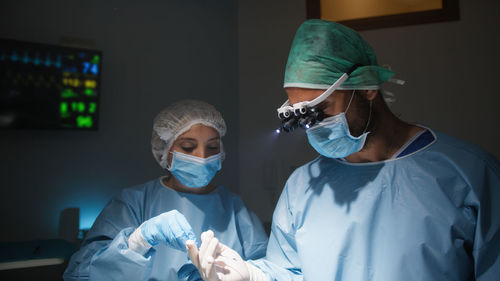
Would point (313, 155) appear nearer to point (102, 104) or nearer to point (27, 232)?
point (102, 104)

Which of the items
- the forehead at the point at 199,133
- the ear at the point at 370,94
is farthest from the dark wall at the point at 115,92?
the ear at the point at 370,94

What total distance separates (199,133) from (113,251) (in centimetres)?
57

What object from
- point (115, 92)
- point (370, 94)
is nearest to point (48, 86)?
point (115, 92)

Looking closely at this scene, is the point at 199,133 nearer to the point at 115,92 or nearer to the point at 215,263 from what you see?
the point at 215,263

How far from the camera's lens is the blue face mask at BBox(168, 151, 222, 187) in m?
1.45

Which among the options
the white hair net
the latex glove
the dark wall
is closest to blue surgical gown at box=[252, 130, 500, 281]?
the latex glove

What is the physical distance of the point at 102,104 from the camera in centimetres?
193

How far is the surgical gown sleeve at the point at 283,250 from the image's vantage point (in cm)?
120

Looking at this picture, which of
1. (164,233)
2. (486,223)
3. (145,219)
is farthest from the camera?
(145,219)

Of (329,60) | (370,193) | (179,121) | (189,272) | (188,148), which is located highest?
(329,60)

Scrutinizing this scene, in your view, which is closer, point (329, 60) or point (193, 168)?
point (329, 60)

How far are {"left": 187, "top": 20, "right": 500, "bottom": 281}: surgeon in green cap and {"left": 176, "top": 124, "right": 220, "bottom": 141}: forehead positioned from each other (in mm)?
508

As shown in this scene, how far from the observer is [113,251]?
1.18 meters

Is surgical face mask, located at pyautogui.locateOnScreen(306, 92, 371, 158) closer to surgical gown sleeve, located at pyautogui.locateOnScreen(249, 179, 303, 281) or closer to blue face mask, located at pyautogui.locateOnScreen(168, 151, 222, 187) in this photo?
surgical gown sleeve, located at pyautogui.locateOnScreen(249, 179, 303, 281)
